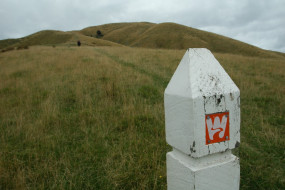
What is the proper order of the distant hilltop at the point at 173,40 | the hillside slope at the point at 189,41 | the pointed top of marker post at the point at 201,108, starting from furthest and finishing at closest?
the hillside slope at the point at 189,41 → the distant hilltop at the point at 173,40 → the pointed top of marker post at the point at 201,108

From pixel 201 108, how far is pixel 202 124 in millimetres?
84

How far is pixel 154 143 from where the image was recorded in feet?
9.84

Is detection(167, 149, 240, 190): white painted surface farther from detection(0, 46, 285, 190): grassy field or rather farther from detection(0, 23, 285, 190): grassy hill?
detection(0, 46, 285, 190): grassy field

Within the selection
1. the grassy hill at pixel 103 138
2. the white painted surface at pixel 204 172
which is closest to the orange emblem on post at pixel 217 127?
the white painted surface at pixel 204 172

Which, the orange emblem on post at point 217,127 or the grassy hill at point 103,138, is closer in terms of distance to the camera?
the orange emblem on post at point 217,127

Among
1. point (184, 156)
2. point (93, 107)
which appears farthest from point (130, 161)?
point (93, 107)

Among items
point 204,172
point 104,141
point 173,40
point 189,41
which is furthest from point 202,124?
point 173,40

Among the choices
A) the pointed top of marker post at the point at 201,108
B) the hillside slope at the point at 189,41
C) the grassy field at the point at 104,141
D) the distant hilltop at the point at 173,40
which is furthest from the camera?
the hillside slope at the point at 189,41

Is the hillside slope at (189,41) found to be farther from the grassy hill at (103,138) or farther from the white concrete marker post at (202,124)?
the white concrete marker post at (202,124)

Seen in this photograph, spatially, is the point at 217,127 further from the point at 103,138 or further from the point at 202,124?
the point at 103,138

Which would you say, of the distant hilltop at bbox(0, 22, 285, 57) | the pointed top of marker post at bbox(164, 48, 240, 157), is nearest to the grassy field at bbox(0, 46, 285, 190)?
the pointed top of marker post at bbox(164, 48, 240, 157)

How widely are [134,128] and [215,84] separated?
258 centimetres

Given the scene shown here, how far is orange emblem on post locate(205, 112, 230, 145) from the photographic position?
40.6 inches

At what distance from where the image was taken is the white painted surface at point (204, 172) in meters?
1.04
